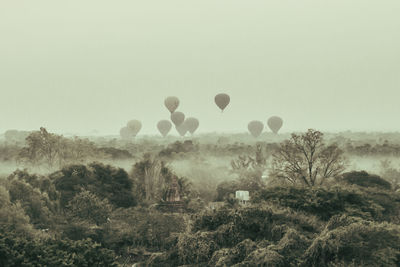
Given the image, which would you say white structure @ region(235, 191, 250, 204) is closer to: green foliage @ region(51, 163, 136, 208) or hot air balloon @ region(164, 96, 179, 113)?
green foliage @ region(51, 163, 136, 208)

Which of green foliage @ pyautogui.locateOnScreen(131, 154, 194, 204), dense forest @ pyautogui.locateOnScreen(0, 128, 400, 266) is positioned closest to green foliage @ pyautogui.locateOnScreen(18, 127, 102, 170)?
green foliage @ pyautogui.locateOnScreen(131, 154, 194, 204)

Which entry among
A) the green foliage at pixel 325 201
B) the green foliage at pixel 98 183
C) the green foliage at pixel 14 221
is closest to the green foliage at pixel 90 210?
the green foliage at pixel 14 221

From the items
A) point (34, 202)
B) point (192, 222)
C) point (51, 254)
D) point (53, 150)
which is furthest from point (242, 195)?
point (53, 150)

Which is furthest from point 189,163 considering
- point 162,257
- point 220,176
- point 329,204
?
point 162,257

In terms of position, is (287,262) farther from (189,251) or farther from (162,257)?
(162,257)

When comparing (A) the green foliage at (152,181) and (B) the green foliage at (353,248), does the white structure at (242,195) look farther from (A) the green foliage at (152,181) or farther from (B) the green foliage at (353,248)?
(B) the green foliage at (353,248)

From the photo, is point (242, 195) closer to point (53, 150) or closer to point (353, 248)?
point (353, 248)
